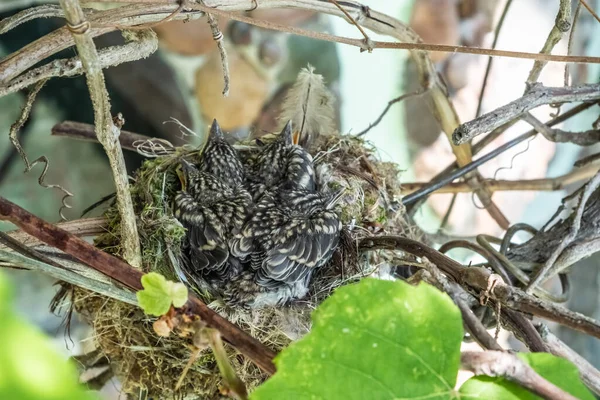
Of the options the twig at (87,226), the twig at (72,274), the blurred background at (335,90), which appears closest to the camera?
the twig at (72,274)

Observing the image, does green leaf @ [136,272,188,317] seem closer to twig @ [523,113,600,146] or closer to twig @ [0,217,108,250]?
twig @ [0,217,108,250]

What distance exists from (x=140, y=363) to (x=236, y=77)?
4.31ft

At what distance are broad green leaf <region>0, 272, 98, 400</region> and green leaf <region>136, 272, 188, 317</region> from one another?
0.33 m

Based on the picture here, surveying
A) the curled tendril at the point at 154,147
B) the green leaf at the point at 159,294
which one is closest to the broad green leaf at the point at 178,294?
the green leaf at the point at 159,294

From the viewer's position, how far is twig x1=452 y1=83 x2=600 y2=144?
80cm

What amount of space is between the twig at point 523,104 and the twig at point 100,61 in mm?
455

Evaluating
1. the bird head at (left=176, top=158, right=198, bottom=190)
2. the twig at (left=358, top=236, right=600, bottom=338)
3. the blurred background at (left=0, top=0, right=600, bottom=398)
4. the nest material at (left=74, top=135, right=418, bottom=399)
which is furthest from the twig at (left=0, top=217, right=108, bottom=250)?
the blurred background at (left=0, top=0, right=600, bottom=398)

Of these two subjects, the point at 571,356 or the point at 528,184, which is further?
the point at 528,184

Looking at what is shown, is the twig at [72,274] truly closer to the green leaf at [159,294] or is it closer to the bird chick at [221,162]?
the green leaf at [159,294]

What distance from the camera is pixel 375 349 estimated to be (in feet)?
1.79

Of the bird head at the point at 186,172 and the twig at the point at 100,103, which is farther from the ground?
the bird head at the point at 186,172

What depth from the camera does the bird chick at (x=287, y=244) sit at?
1137mm

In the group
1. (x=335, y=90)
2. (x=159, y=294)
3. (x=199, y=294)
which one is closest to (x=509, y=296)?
(x=159, y=294)

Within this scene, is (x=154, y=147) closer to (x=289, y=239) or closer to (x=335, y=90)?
(x=289, y=239)
